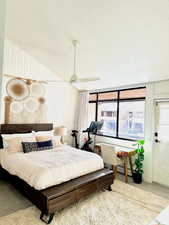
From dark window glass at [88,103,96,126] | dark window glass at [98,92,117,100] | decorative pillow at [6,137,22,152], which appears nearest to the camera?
decorative pillow at [6,137,22,152]

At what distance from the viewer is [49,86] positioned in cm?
444

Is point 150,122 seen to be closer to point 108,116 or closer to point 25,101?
point 108,116

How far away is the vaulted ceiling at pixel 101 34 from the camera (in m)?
2.11

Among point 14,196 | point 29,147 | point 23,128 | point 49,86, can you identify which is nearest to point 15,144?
point 29,147

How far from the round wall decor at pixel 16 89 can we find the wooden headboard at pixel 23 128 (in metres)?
0.76

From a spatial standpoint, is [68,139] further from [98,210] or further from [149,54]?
[149,54]

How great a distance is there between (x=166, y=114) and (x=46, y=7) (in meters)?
3.22

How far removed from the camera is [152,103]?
352 centimetres

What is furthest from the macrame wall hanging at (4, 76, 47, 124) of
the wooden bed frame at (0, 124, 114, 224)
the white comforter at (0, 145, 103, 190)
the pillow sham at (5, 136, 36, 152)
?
the wooden bed frame at (0, 124, 114, 224)

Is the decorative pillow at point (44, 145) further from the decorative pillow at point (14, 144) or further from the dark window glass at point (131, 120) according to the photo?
the dark window glass at point (131, 120)

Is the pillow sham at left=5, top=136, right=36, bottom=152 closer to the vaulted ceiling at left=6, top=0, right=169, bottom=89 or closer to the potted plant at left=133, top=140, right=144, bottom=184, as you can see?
the vaulted ceiling at left=6, top=0, right=169, bottom=89

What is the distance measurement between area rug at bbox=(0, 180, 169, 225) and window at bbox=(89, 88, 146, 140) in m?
1.61

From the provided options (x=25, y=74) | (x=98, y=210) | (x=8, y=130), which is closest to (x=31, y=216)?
(x=98, y=210)

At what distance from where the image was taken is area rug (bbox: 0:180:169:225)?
2.06 m
